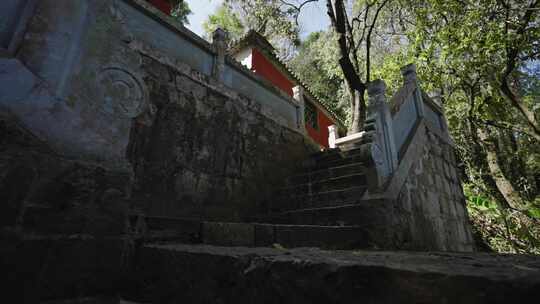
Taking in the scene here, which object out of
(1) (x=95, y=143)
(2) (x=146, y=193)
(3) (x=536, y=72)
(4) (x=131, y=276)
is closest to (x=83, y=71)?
(1) (x=95, y=143)

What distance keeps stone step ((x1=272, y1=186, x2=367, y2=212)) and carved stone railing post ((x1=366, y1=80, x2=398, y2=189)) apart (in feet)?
1.36

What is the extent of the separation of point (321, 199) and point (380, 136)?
51.6 inches

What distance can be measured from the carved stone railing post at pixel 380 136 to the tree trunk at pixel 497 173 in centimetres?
738

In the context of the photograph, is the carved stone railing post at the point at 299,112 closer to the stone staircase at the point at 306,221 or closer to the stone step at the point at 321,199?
the stone staircase at the point at 306,221

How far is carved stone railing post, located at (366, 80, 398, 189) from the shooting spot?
11.5 ft

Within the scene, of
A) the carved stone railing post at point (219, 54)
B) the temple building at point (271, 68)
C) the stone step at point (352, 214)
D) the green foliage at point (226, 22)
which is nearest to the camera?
the stone step at point (352, 214)

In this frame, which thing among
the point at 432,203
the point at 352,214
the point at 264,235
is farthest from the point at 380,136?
the point at 264,235

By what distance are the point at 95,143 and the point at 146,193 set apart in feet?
6.70

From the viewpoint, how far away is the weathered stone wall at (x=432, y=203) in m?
3.72

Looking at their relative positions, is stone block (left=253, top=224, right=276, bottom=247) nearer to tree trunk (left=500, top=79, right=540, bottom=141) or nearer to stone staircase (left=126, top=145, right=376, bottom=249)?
stone staircase (left=126, top=145, right=376, bottom=249)

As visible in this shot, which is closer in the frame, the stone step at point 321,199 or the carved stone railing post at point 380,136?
the carved stone railing post at point 380,136

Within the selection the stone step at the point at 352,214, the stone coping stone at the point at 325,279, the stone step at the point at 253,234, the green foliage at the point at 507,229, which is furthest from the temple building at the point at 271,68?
the stone coping stone at the point at 325,279

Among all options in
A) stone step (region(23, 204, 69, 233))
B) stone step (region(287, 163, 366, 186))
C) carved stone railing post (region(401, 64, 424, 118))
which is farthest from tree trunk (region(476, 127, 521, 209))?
stone step (region(23, 204, 69, 233))

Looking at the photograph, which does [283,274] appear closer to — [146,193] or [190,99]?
[146,193]
